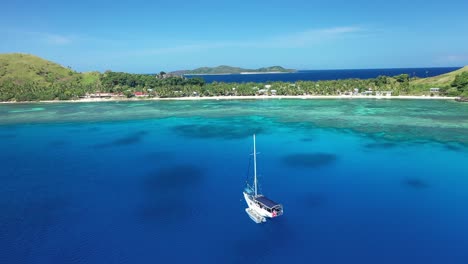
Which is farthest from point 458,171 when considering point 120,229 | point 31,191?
point 31,191

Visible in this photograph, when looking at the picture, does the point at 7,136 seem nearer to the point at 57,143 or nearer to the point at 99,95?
the point at 57,143

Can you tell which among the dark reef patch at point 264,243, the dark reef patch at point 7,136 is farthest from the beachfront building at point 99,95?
the dark reef patch at point 264,243

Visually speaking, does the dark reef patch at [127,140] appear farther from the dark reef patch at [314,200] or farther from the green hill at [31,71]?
the green hill at [31,71]

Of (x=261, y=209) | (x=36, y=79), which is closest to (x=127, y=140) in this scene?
(x=261, y=209)

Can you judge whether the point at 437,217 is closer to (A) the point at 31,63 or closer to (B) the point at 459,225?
(B) the point at 459,225

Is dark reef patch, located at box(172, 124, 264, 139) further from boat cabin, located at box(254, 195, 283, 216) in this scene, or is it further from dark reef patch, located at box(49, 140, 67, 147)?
boat cabin, located at box(254, 195, 283, 216)

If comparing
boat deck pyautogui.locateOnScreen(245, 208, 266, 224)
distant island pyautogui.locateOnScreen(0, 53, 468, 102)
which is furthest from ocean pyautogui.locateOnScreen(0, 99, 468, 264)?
distant island pyautogui.locateOnScreen(0, 53, 468, 102)
